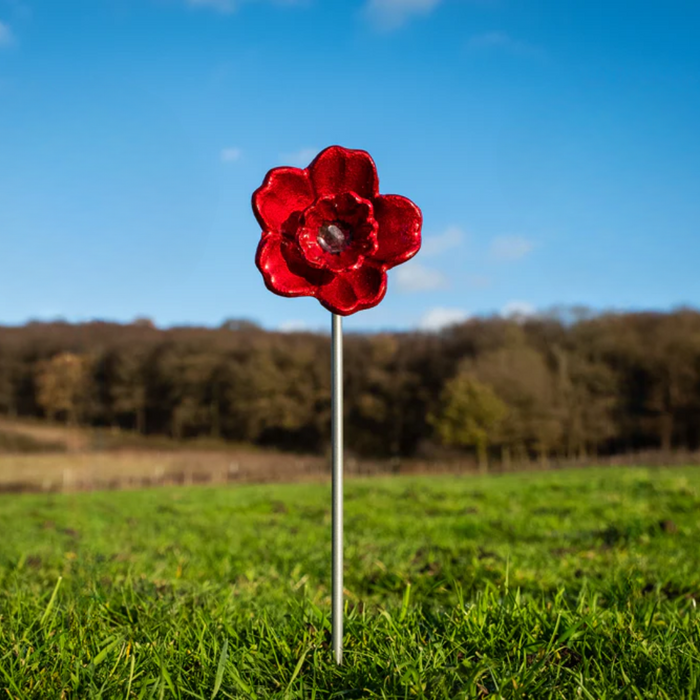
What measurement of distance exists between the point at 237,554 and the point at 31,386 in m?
45.3

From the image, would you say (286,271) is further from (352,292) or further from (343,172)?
(343,172)

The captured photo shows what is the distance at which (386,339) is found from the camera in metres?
53.7

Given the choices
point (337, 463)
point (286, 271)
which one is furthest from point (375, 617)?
point (286, 271)

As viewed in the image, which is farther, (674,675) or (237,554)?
(237,554)

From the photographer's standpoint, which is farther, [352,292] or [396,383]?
[396,383]

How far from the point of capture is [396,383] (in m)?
51.8

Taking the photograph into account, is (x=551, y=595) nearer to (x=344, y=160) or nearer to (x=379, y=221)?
(x=379, y=221)

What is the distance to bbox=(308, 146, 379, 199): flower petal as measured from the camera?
286 cm

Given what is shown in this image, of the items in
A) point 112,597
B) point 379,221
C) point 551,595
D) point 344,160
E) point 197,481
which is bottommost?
point 197,481

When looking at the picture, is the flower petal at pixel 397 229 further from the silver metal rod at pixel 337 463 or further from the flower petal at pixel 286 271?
the silver metal rod at pixel 337 463

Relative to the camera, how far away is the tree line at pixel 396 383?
4388cm

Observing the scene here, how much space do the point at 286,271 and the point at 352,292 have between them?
29 centimetres

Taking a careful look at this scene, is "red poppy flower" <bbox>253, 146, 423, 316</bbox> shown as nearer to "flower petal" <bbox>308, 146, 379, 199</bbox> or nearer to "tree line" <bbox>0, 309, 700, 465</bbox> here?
"flower petal" <bbox>308, 146, 379, 199</bbox>

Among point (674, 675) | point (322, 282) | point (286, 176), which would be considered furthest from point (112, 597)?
point (674, 675)
